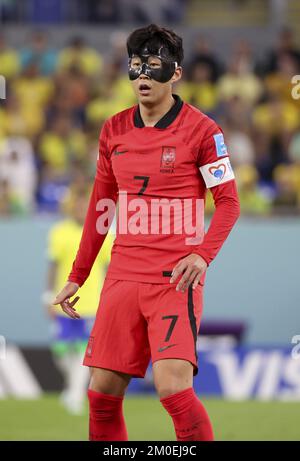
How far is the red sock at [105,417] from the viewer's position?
6188mm

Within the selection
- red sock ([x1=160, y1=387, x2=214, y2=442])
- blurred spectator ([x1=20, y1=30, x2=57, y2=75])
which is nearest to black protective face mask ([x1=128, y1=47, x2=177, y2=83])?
red sock ([x1=160, y1=387, x2=214, y2=442])

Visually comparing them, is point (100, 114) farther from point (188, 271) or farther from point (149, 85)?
point (188, 271)

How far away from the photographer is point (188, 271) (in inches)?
236

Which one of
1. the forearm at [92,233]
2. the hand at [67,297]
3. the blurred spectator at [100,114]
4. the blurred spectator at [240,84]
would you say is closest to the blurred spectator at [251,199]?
the blurred spectator at [100,114]

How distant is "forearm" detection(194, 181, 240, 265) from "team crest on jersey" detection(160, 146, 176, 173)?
→ 0.80ft

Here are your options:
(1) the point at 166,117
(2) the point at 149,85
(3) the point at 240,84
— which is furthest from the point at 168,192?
(3) the point at 240,84

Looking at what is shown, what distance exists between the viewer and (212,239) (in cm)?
612

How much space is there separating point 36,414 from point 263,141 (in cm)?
503

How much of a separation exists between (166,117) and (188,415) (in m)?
1.50

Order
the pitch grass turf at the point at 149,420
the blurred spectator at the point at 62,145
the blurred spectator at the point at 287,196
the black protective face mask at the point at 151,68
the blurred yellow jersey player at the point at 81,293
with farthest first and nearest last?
1. the blurred spectator at the point at 62,145
2. the blurred spectator at the point at 287,196
3. the blurred yellow jersey player at the point at 81,293
4. the pitch grass turf at the point at 149,420
5. the black protective face mask at the point at 151,68

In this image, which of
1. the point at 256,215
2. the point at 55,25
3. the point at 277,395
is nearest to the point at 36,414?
the point at 277,395

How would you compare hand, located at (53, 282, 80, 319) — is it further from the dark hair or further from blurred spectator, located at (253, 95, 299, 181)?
blurred spectator, located at (253, 95, 299, 181)

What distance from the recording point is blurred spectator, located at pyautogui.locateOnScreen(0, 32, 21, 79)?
16.2m

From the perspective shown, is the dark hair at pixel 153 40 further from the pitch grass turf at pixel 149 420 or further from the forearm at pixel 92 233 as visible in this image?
the pitch grass turf at pixel 149 420
